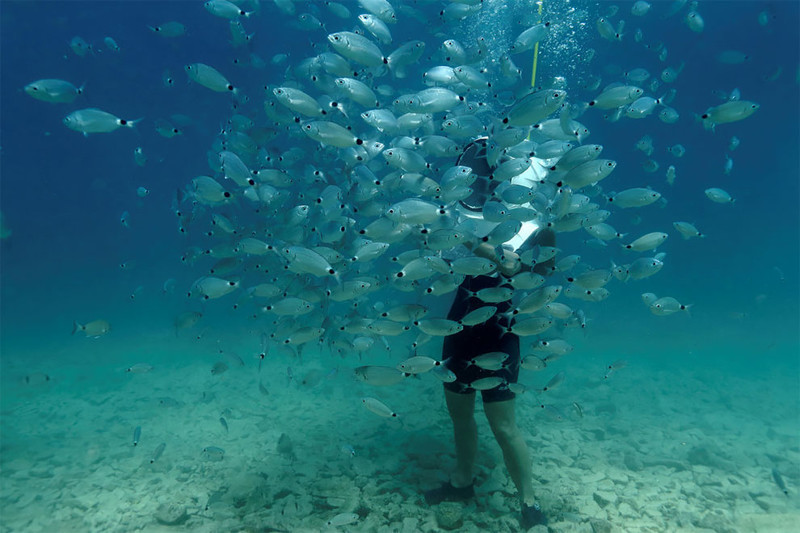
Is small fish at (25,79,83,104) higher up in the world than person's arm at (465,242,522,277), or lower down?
higher up

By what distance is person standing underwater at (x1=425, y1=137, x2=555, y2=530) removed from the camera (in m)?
3.93

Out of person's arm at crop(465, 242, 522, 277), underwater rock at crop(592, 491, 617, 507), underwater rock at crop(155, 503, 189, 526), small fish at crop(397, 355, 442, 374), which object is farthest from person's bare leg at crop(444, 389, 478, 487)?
underwater rock at crop(155, 503, 189, 526)

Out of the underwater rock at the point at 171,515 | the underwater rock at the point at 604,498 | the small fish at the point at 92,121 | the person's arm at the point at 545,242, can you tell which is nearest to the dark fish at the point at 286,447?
the underwater rock at the point at 171,515

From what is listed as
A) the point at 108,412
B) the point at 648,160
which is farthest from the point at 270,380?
the point at 648,160

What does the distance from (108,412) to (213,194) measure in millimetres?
7591

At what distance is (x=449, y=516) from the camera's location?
430cm

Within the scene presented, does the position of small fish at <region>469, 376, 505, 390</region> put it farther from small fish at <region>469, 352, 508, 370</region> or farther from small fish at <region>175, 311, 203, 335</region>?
small fish at <region>175, 311, 203, 335</region>

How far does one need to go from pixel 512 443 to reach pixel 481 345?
3.51 feet

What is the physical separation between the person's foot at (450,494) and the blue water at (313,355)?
21cm

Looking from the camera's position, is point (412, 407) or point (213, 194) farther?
point (412, 407)

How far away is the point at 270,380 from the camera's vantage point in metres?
10.5

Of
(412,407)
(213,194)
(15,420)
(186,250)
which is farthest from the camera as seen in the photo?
(15,420)

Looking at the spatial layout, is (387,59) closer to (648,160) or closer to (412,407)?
(648,160)

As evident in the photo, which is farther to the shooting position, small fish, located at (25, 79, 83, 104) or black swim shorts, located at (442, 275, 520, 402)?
small fish, located at (25, 79, 83, 104)
